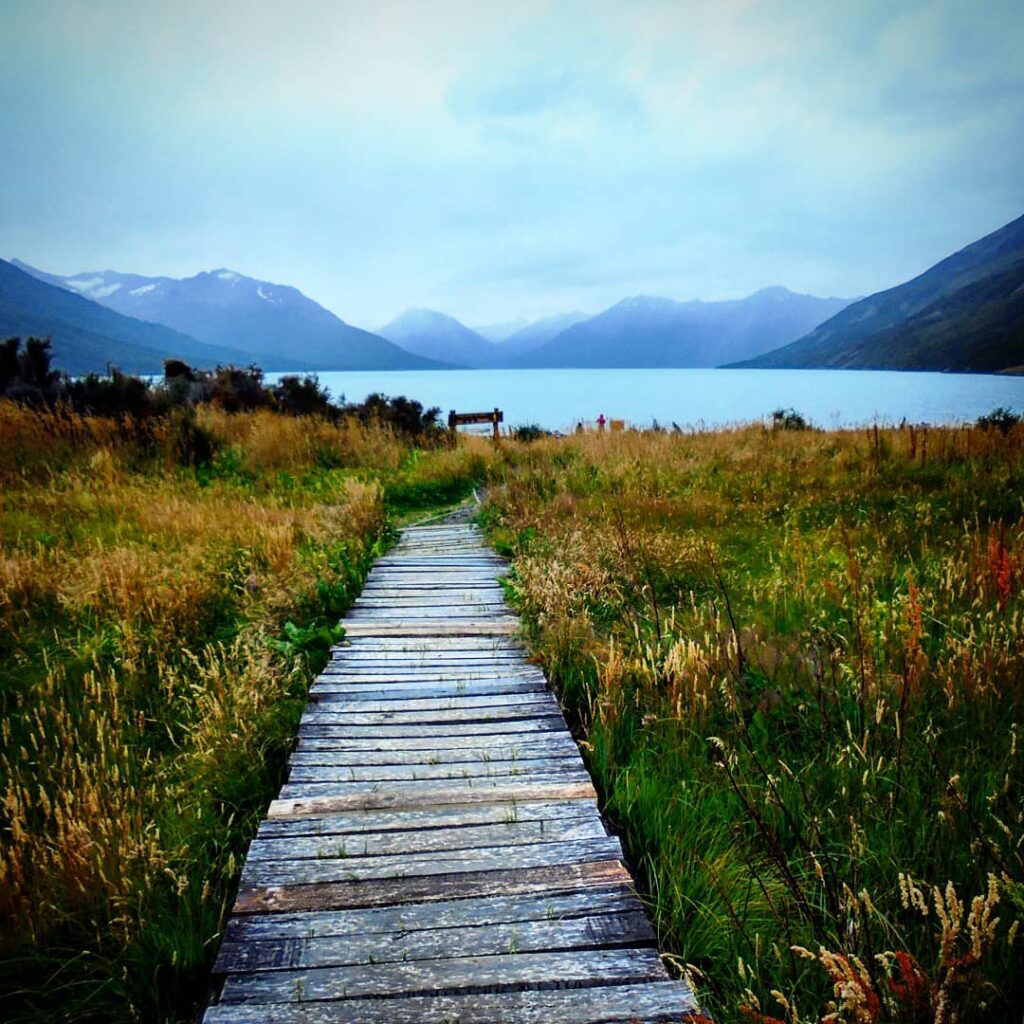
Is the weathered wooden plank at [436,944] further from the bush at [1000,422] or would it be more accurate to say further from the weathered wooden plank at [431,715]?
the bush at [1000,422]

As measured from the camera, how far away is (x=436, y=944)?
6.64 feet

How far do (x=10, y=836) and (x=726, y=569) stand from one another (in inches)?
206

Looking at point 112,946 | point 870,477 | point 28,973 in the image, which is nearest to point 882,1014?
point 112,946

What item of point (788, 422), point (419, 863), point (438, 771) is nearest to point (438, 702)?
point (438, 771)

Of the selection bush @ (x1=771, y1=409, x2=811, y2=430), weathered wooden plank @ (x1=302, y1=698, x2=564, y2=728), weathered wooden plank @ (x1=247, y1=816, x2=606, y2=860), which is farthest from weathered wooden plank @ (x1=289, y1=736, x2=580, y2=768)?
bush @ (x1=771, y1=409, x2=811, y2=430)

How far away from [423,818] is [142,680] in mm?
2415

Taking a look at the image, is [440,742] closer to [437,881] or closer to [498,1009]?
[437,881]

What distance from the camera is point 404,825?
2.62 meters

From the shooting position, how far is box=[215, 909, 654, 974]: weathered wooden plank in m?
1.96

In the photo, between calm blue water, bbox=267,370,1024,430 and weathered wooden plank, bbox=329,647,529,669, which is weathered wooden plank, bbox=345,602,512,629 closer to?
weathered wooden plank, bbox=329,647,529,669

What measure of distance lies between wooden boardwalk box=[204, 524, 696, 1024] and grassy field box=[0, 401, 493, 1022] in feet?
0.81

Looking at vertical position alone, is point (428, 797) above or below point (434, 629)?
below

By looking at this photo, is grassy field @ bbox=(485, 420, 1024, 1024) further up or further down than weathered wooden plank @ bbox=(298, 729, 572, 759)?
further up

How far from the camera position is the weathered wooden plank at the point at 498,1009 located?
177 cm
